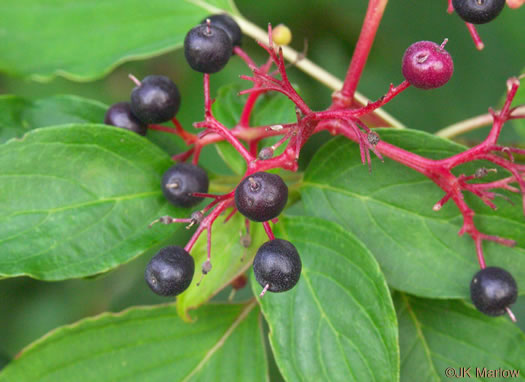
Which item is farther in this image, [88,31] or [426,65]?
[88,31]

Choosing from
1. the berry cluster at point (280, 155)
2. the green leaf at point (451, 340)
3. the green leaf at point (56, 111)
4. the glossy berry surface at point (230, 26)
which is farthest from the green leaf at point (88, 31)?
the green leaf at point (451, 340)

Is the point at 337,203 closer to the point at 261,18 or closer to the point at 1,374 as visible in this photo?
the point at 1,374

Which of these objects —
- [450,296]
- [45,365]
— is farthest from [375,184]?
[45,365]

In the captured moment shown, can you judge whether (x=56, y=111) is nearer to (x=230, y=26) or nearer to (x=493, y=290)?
(x=230, y=26)

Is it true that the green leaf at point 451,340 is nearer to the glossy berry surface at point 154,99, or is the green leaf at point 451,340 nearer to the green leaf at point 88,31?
the glossy berry surface at point 154,99

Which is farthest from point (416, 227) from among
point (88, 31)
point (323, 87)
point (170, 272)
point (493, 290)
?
point (323, 87)

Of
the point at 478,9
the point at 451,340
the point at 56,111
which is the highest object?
the point at 478,9

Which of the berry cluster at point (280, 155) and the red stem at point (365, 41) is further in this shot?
the red stem at point (365, 41)
